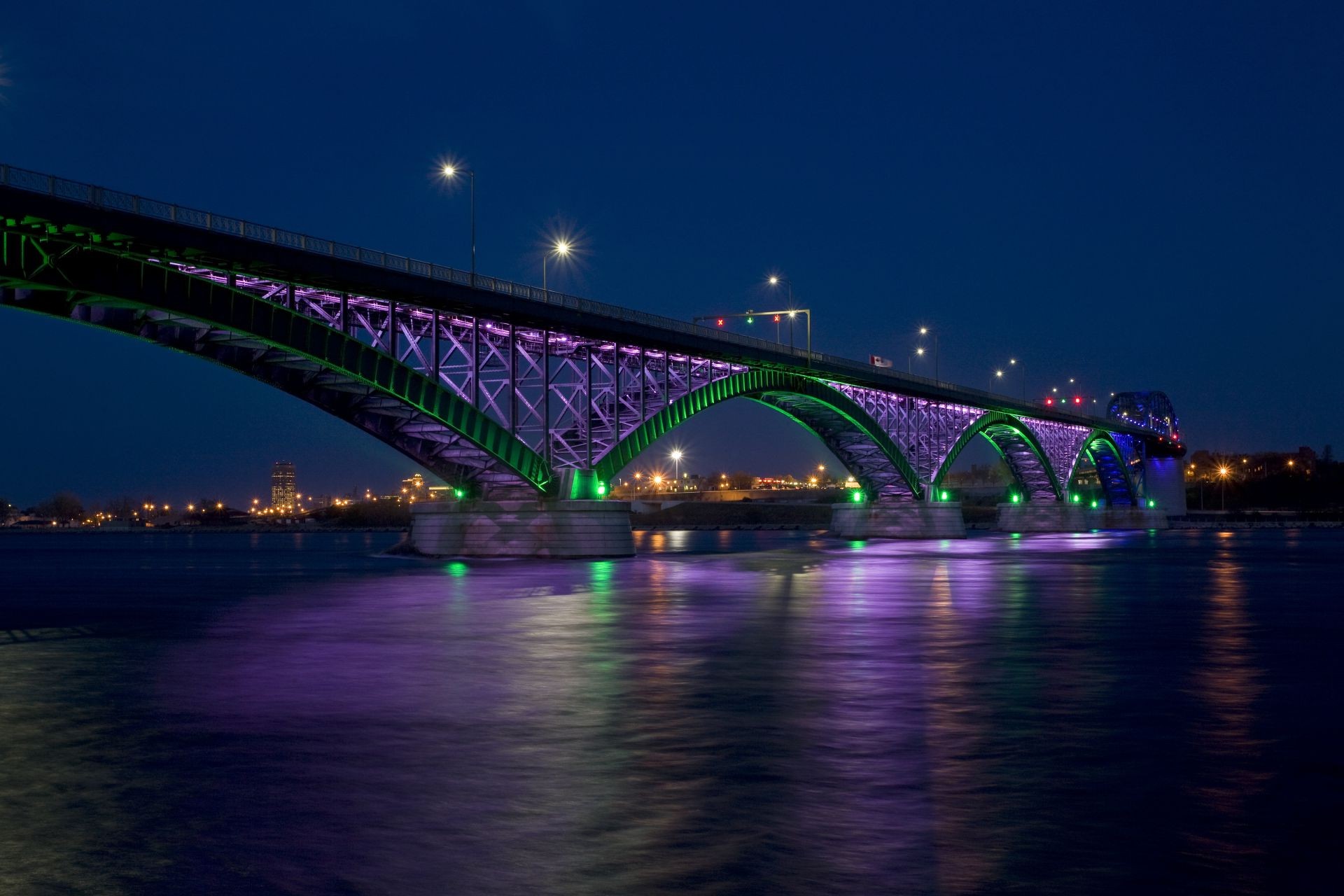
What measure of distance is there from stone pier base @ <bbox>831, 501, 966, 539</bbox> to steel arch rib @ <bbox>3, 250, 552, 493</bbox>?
6021 cm

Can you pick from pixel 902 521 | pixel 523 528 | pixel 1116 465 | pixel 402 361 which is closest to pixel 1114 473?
pixel 1116 465

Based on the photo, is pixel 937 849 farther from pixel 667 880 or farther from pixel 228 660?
pixel 228 660

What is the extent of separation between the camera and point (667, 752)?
44.6 ft

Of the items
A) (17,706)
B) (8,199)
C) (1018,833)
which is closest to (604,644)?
(17,706)

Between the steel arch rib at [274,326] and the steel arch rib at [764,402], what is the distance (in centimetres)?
787

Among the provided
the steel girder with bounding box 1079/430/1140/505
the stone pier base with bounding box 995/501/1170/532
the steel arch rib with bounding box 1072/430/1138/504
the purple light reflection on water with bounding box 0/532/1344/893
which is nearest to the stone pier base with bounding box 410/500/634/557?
the purple light reflection on water with bounding box 0/532/1344/893

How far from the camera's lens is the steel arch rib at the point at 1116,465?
580ft

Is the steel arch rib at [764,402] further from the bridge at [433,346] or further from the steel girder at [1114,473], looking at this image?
the steel girder at [1114,473]

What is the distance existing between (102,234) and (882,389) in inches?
2956

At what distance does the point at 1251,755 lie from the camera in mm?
13414

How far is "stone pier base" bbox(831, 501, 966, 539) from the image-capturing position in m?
117

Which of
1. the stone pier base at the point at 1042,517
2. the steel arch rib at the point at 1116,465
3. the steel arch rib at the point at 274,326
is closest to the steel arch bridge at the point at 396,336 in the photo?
the steel arch rib at the point at 274,326

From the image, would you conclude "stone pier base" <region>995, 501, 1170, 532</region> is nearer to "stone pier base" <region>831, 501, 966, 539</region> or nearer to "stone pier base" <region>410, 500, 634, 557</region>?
"stone pier base" <region>831, 501, 966, 539</region>

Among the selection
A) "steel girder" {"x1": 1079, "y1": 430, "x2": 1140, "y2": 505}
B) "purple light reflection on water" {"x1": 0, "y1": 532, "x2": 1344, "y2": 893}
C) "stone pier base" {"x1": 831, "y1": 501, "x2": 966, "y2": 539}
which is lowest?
"purple light reflection on water" {"x1": 0, "y1": 532, "x2": 1344, "y2": 893}
